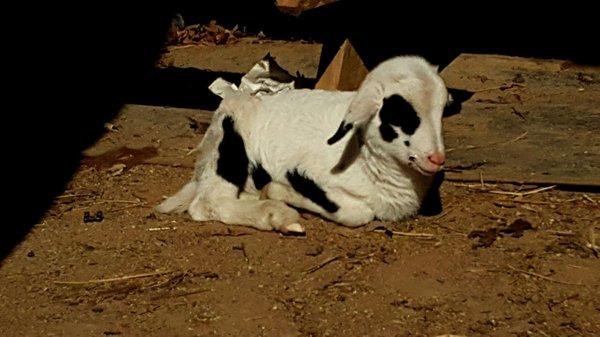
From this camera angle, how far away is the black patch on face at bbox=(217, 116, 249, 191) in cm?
541

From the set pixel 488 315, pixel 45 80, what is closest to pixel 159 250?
pixel 488 315

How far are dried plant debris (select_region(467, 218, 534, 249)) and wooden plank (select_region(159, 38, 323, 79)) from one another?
299 cm

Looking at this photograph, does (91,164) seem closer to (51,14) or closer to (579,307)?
(579,307)

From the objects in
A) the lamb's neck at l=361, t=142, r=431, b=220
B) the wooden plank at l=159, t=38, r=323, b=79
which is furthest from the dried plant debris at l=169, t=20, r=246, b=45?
the lamb's neck at l=361, t=142, r=431, b=220

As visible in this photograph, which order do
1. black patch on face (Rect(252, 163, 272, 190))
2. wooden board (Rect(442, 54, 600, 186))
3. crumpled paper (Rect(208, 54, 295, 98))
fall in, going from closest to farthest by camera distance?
black patch on face (Rect(252, 163, 272, 190)) → wooden board (Rect(442, 54, 600, 186)) → crumpled paper (Rect(208, 54, 295, 98))

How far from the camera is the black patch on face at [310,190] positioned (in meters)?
5.10

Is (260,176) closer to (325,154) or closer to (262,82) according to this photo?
(325,154)

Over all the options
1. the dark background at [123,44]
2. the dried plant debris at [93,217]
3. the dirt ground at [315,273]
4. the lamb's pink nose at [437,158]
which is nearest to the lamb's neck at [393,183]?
the dirt ground at [315,273]

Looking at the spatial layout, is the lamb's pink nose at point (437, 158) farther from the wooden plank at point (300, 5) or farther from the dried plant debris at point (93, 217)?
the dried plant debris at point (93, 217)

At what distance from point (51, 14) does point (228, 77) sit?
306 cm

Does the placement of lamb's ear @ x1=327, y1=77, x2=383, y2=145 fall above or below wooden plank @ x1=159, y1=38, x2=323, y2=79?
above

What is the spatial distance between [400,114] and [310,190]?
2.29 ft

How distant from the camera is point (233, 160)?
542cm

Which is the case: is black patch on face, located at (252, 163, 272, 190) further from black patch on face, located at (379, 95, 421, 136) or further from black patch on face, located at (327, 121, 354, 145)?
black patch on face, located at (379, 95, 421, 136)
